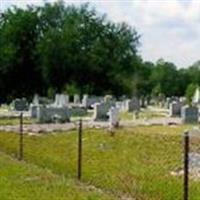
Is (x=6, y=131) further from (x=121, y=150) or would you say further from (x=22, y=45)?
(x=22, y=45)

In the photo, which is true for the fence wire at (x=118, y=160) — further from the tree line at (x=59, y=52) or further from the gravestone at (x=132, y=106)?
the tree line at (x=59, y=52)

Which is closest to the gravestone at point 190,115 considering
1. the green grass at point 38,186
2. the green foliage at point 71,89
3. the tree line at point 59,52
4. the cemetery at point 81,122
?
the cemetery at point 81,122

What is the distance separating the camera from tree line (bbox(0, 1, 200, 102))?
201ft

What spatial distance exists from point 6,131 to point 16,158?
1131 centimetres

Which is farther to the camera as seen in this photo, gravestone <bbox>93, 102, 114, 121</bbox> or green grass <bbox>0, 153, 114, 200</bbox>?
gravestone <bbox>93, 102, 114, 121</bbox>

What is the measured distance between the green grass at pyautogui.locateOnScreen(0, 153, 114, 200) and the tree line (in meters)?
44.4

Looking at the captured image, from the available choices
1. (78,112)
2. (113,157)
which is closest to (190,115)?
(78,112)

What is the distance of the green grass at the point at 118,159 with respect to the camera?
13766mm

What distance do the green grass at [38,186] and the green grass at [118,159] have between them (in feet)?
1.56

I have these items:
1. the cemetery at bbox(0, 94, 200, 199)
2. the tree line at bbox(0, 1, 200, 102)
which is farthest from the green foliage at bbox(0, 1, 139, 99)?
the cemetery at bbox(0, 94, 200, 199)

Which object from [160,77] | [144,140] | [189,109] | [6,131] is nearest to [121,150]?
[144,140]

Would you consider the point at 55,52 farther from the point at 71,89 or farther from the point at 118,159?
the point at 118,159

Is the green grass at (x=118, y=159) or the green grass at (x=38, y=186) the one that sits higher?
the green grass at (x=118, y=159)

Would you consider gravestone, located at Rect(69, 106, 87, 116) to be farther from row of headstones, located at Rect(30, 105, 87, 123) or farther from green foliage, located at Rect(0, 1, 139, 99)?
green foliage, located at Rect(0, 1, 139, 99)
